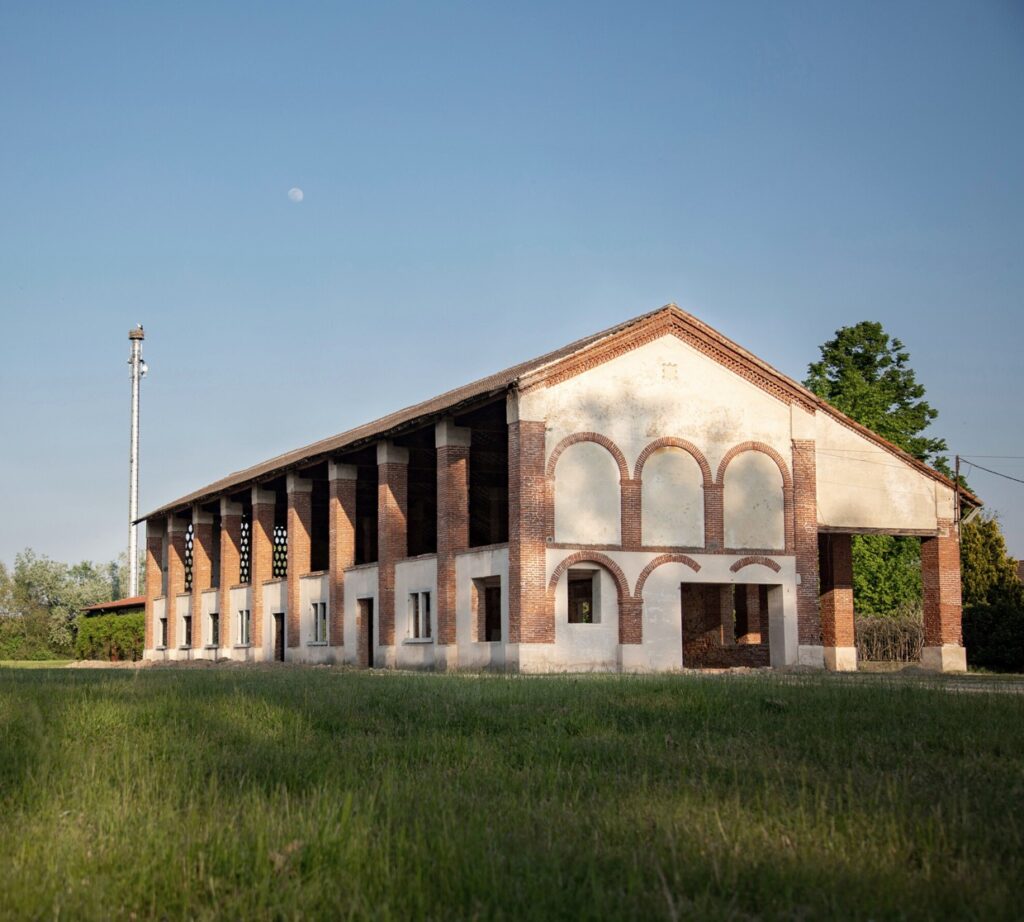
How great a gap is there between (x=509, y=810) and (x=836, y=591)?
3173 cm

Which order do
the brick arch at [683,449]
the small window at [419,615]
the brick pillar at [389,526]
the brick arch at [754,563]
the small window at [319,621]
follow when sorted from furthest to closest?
the small window at [319,621] < the brick pillar at [389,526] < the small window at [419,615] < the brick arch at [754,563] < the brick arch at [683,449]

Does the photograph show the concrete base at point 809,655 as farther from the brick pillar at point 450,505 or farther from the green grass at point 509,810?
the green grass at point 509,810

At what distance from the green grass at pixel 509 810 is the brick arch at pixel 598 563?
16485 mm

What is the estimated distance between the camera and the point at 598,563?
31.4m

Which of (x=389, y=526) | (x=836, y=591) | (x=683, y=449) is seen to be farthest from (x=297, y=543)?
(x=836, y=591)

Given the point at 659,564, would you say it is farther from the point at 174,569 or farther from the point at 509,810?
the point at 174,569

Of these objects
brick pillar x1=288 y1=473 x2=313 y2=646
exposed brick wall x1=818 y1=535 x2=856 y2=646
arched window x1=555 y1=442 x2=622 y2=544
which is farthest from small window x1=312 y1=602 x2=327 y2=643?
exposed brick wall x1=818 y1=535 x2=856 y2=646

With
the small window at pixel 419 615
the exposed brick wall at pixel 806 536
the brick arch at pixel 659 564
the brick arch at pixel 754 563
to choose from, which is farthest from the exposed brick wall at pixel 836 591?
the small window at pixel 419 615

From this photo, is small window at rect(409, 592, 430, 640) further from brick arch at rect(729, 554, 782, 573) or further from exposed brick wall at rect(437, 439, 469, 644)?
brick arch at rect(729, 554, 782, 573)

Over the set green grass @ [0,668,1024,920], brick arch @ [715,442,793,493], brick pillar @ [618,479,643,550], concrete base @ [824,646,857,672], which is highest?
brick arch @ [715,442,793,493]

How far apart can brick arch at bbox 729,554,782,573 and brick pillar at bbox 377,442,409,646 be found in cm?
978

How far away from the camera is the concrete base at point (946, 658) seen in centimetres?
3547

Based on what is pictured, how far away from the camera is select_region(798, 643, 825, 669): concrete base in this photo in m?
33.3

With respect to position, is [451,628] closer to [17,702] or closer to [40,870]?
[17,702]
